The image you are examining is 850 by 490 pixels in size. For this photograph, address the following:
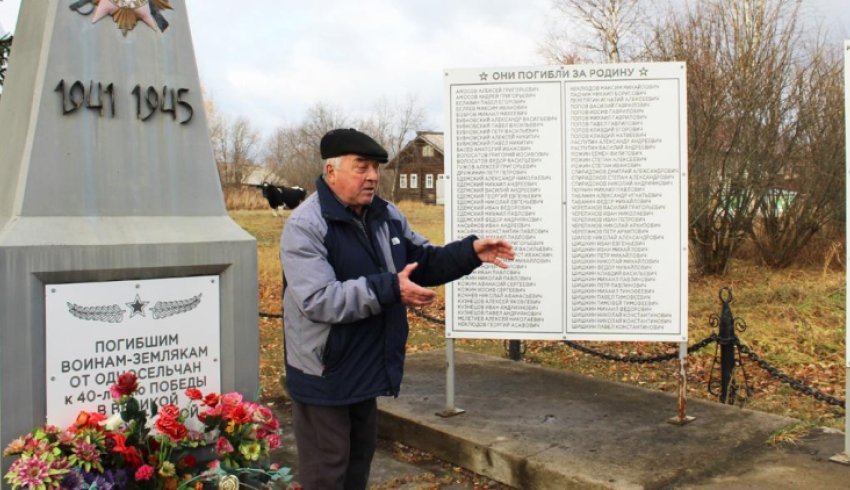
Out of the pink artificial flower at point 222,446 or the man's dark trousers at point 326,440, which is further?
the man's dark trousers at point 326,440

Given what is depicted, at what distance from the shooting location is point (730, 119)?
12.0 m

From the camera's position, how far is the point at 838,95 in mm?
12172

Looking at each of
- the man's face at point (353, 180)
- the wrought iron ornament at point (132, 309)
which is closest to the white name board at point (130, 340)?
the wrought iron ornament at point (132, 309)

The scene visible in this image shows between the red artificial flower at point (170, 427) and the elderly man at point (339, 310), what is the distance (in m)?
0.58

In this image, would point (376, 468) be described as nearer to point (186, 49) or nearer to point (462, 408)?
point (462, 408)

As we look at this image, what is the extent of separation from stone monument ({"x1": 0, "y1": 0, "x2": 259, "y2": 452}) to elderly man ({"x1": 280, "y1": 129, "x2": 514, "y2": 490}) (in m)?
0.24

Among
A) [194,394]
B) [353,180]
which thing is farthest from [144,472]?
[353,180]

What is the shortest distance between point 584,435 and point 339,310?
2.41 metres

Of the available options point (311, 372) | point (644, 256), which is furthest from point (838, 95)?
point (311, 372)

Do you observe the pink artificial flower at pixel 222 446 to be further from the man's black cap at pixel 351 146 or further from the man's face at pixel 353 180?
the man's black cap at pixel 351 146

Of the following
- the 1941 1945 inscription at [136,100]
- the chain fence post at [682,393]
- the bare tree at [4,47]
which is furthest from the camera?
the bare tree at [4,47]

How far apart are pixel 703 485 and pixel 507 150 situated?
7.73 ft

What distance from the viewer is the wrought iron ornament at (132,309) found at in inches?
107

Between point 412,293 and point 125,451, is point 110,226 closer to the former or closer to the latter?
point 125,451
